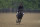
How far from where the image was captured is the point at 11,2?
10.3ft

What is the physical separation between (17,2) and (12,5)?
191 millimetres

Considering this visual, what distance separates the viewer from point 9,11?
3.13 metres

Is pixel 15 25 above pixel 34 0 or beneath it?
beneath

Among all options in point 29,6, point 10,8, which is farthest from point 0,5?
point 29,6

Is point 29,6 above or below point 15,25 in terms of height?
above

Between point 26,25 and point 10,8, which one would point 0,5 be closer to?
point 10,8

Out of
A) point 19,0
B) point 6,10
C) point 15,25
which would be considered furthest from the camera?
point 6,10

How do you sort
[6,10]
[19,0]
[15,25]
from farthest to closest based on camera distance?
[6,10]
[19,0]
[15,25]

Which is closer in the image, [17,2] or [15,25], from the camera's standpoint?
[15,25]

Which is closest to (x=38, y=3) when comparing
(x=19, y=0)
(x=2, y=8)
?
(x=19, y=0)

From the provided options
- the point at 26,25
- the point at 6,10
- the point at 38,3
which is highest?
the point at 38,3

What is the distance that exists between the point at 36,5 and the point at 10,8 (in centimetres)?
80

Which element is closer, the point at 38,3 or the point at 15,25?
the point at 15,25

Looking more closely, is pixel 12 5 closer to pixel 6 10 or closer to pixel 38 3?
pixel 6 10
